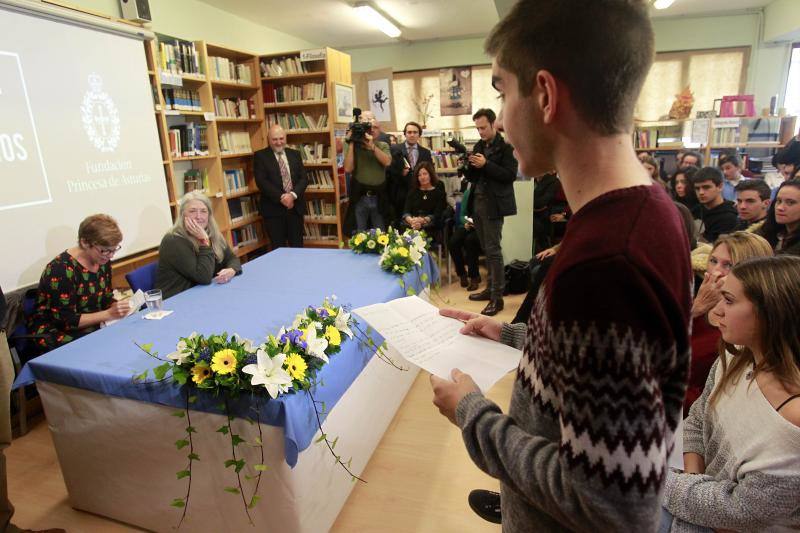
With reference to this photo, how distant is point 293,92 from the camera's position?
5.46 metres

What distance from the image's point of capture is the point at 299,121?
5559 millimetres

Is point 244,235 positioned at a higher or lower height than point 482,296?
higher

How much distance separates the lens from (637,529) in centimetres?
55

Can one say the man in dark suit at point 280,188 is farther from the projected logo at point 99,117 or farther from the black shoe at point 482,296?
the black shoe at point 482,296

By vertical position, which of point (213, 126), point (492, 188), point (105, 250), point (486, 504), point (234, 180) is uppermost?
point (213, 126)

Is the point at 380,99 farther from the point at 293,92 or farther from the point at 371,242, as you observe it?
the point at 371,242

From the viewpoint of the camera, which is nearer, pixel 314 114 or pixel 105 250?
pixel 105 250

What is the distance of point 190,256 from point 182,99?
247cm

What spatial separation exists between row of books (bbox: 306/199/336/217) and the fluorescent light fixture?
7.67ft

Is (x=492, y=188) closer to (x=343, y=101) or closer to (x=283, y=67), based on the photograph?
(x=343, y=101)

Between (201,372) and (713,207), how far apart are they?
12.3 ft

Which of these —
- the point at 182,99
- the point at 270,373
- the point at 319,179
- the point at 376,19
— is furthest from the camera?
the point at 376,19

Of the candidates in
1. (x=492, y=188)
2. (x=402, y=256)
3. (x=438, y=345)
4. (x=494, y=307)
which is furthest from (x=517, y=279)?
(x=438, y=345)

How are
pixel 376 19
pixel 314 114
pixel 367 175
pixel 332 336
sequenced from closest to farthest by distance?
1. pixel 332 336
2. pixel 367 175
3. pixel 314 114
4. pixel 376 19
